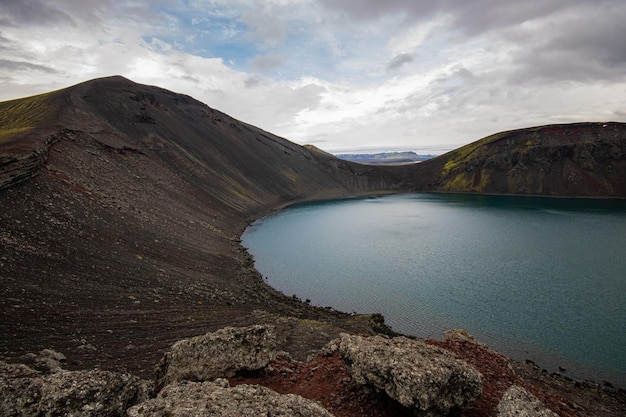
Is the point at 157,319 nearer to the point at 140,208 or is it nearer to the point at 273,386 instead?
the point at 273,386

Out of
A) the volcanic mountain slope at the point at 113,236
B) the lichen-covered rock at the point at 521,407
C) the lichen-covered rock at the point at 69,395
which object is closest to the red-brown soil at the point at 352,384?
the lichen-covered rock at the point at 521,407

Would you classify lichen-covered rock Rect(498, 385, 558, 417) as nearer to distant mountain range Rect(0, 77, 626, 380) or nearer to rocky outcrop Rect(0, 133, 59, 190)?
distant mountain range Rect(0, 77, 626, 380)

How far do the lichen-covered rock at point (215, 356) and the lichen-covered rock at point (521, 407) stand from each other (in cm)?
748

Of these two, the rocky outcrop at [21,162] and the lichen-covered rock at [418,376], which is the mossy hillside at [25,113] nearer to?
the rocky outcrop at [21,162]

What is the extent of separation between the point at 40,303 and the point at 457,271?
4029 centimetres

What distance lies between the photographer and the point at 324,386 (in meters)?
12.4

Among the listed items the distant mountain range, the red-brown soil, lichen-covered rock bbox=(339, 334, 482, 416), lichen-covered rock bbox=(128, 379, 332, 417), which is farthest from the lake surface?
lichen-covered rock bbox=(128, 379, 332, 417)

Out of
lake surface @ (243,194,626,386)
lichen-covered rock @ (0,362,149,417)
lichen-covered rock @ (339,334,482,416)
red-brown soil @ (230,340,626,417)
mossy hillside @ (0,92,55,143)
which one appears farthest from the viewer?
mossy hillside @ (0,92,55,143)

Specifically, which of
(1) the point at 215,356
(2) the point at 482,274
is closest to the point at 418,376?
(1) the point at 215,356

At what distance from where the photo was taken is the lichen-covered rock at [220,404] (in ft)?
25.5

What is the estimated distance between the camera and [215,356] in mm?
11977

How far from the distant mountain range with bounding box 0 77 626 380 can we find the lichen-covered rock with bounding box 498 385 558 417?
13921 millimetres

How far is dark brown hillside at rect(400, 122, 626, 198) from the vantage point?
11156cm

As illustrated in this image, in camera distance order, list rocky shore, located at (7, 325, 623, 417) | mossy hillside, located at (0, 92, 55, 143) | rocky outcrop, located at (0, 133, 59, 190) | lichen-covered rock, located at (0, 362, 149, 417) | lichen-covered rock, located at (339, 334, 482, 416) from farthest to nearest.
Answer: mossy hillside, located at (0, 92, 55, 143), rocky outcrop, located at (0, 133, 59, 190), lichen-covered rock, located at (339, 334, 482, 416), rocky shore, located at (7, 325, 623, 417), lichen-covered rock, located at (0, 362, 149, 417)
